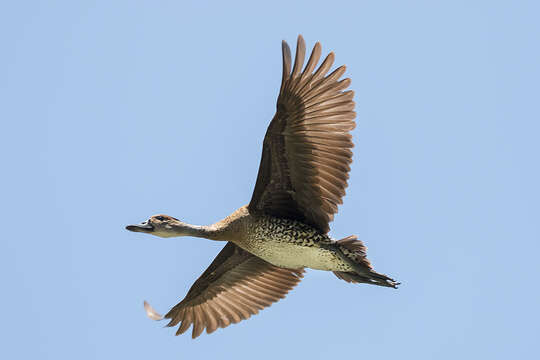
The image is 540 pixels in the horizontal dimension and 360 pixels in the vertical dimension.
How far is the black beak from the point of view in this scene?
13.0m

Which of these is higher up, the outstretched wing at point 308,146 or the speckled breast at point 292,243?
the outstretched wing at point 308,146

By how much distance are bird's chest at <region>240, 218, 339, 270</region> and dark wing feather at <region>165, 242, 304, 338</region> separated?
1358 millimetres

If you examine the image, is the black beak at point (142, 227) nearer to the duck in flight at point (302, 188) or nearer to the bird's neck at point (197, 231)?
the duck in flight at point (302, 188)

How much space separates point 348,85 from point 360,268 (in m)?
2.49

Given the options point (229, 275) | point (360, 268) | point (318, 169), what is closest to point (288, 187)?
point (318, 169)

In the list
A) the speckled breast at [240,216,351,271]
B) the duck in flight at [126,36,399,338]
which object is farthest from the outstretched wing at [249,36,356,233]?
the speckled breast at [240,216,351,271]

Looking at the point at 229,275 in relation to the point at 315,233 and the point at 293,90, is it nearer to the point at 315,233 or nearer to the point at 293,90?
the point at 315,233

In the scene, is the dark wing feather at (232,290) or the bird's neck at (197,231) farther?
the dark wing feather at (232,290)

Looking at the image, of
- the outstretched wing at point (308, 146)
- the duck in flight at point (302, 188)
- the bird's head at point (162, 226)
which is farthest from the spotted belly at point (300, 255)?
the bird's head at point (162, 226)

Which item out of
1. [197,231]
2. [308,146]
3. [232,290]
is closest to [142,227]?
[197,231]

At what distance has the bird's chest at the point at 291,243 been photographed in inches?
498

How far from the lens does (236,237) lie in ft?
42.4

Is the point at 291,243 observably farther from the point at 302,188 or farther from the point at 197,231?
the point at 197,231

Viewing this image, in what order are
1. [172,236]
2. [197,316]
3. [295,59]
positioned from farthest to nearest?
1. [197,316]
2. [172,236]
3. [295,59]
